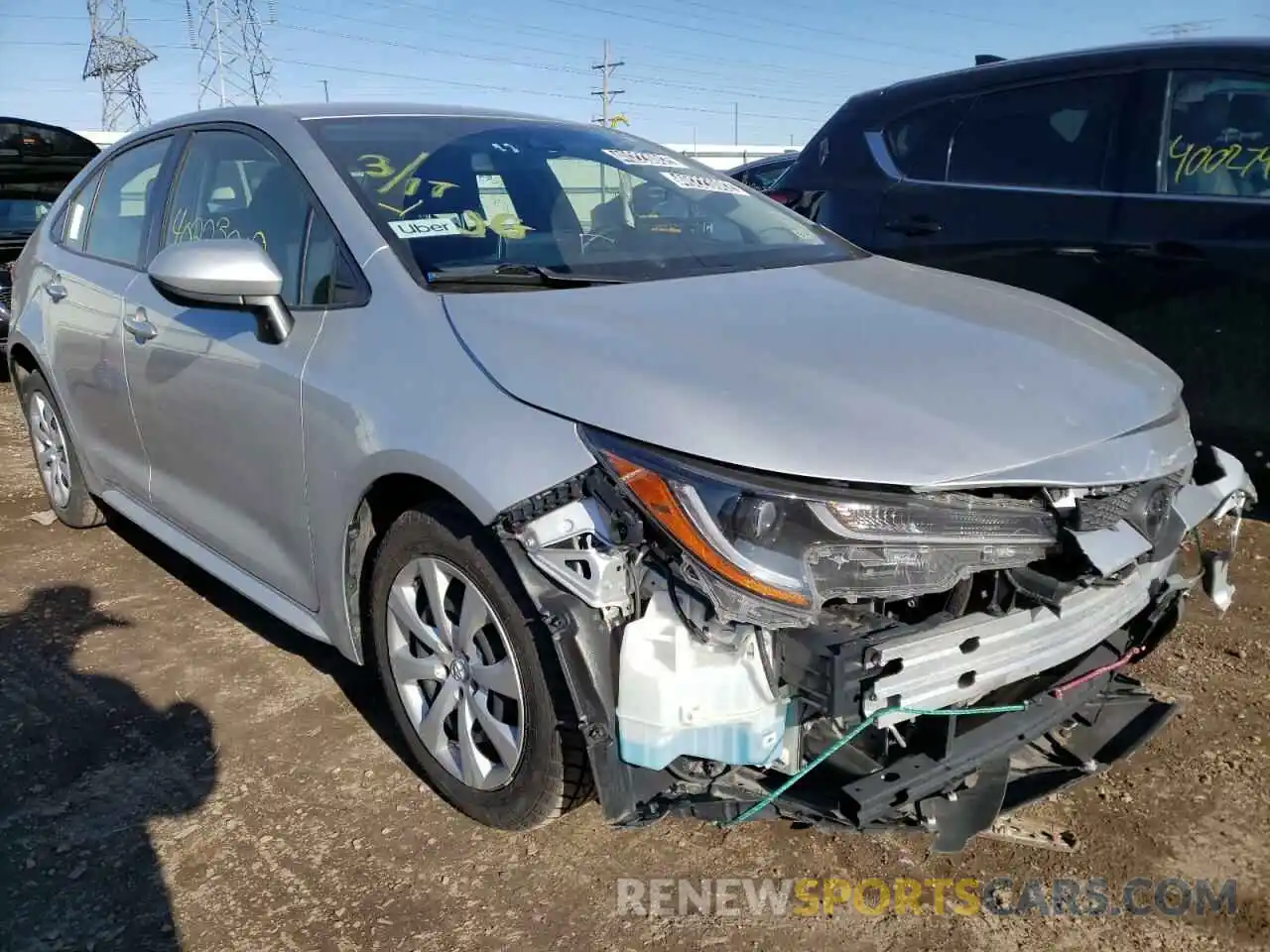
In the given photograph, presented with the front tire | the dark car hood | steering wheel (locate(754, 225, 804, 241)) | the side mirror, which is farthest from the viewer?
the dark car hood

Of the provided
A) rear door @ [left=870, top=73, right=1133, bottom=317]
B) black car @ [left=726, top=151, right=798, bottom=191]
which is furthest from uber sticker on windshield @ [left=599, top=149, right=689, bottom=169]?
black car @ [left=726, top=151, right=798, bottom=191]

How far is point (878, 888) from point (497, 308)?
4.91 ft

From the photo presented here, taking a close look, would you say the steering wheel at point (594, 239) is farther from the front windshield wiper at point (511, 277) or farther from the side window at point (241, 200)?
the side window at point (241, 200)

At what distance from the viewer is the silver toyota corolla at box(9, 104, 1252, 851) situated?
1837 millimetres

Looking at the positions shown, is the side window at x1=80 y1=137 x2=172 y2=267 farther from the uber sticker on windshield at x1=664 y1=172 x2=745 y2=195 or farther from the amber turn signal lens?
the amber turn signal lens

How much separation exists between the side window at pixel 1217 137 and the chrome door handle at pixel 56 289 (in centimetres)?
419

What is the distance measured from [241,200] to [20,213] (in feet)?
22.0

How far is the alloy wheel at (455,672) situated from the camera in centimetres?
219

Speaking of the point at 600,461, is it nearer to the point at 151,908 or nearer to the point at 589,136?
the point at 151,908

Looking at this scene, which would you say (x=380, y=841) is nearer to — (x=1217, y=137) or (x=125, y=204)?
(x=125, y=204)

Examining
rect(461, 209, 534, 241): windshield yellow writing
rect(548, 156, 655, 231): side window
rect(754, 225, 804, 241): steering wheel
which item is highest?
rect(548, 156, 655, 231): side window

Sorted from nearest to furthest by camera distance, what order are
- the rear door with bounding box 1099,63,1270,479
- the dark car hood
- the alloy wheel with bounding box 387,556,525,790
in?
1. the alloy wheel with bounding box 387,556,525,790
2. the rear door with bounding box 1099,63,1270,479
3. the dark car hood

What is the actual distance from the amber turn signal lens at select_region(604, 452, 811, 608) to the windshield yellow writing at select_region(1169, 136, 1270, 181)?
120 inches

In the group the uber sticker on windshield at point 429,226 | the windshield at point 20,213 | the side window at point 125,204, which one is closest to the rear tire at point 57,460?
the side window at point 125,204
